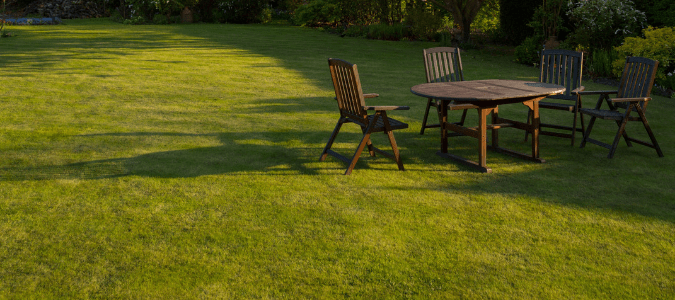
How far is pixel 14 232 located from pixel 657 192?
5.29 metres

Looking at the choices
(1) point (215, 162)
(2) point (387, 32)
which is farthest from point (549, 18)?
(1) point (215, 162)

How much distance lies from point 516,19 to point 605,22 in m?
5.08

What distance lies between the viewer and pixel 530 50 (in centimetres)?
1430

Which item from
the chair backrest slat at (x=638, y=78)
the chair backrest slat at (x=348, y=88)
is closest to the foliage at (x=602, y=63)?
the chair backrest slat at (x=638, y=78)

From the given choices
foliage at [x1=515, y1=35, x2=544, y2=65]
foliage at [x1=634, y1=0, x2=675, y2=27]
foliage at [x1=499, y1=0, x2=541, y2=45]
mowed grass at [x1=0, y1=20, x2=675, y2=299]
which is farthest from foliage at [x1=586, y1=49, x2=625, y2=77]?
foliage at [x1=499, y1=0, x2=541, y2=45]

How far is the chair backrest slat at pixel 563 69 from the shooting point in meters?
6.87

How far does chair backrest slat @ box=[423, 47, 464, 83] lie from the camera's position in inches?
278

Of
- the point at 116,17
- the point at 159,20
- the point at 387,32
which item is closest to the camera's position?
the point at 387,32

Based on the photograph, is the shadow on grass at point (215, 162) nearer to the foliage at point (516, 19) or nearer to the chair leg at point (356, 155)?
the chair leg at point (356, 155)

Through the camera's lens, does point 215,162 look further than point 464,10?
No

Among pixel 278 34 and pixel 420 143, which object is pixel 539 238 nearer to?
pixel 420 143

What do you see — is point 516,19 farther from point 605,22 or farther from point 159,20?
point 159,20

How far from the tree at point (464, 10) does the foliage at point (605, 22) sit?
412 centimetres

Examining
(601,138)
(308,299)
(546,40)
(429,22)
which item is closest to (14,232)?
(308,299)
